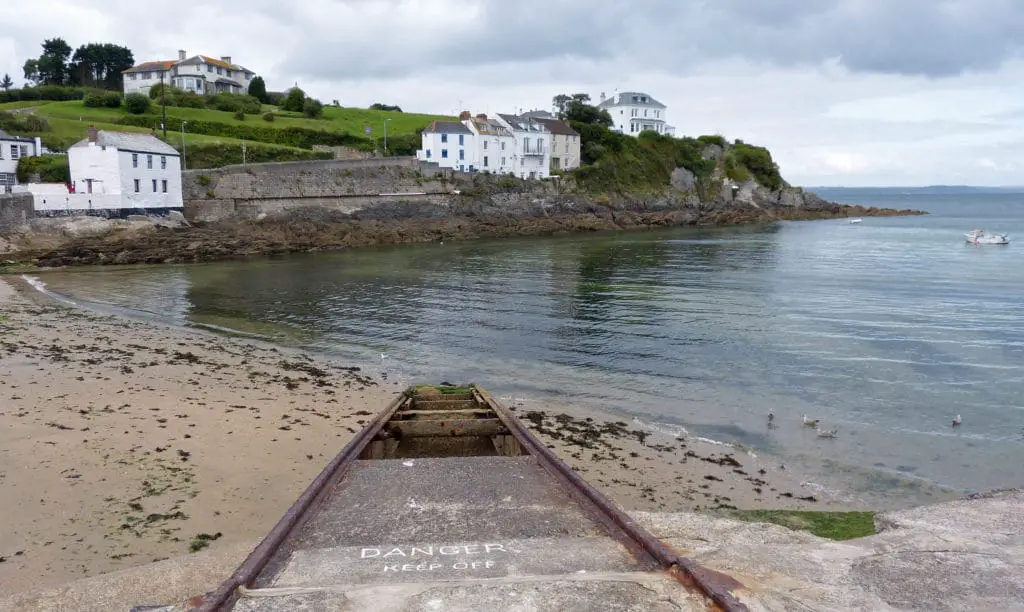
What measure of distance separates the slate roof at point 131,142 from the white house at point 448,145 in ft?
92.0

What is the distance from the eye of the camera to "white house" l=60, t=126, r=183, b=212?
49.6m

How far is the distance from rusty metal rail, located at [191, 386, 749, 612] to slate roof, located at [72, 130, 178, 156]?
50258mm

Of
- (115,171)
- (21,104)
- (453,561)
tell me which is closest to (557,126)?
(115,171)

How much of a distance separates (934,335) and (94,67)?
11095 centimetres

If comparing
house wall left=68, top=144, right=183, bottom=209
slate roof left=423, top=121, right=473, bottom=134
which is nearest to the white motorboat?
slate roof left=423, top=121, right=473, bottom=134

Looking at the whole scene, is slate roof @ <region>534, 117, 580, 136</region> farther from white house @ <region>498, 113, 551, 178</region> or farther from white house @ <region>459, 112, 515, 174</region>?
white house @ <region>459, 112, 515, 174</region>

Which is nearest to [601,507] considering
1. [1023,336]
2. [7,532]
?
[7,532]

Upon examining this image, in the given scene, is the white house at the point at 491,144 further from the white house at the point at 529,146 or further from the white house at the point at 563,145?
the white house at the point at 563,145

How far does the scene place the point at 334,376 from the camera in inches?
781

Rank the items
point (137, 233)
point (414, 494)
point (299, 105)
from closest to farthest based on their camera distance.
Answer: point (414, 494), point (137, 233), point (299, 105)

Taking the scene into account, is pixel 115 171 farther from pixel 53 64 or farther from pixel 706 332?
pixel 53 64

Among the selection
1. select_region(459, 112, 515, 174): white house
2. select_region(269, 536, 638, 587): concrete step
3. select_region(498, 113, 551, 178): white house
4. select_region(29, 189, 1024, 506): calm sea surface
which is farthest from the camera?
select_region(498, 113, 551, 178): white house

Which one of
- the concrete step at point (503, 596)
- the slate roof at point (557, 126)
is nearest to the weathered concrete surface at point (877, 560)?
the concrete step at point (503, 596)

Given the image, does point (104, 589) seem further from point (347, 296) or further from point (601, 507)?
point (347, 296)
